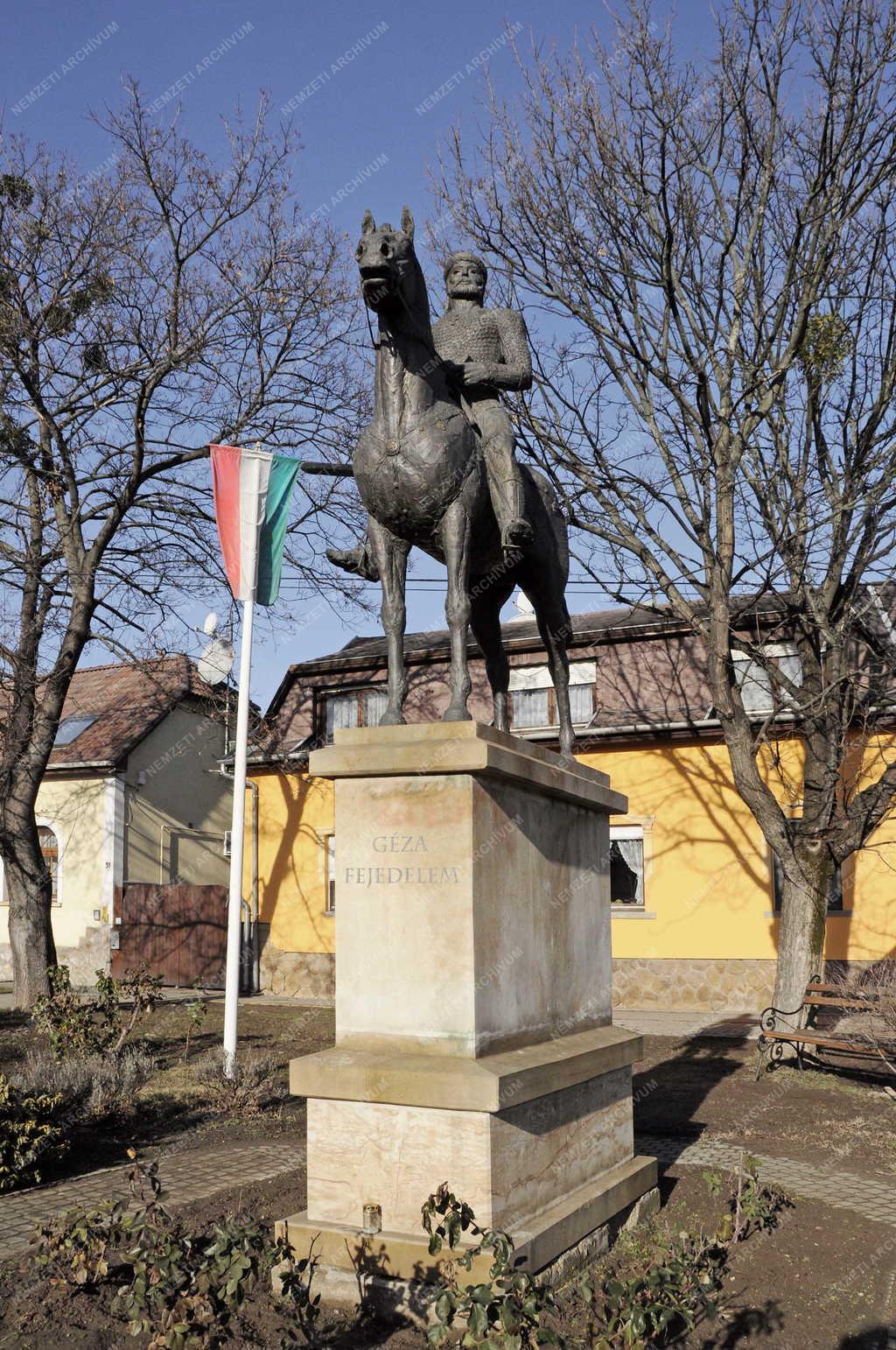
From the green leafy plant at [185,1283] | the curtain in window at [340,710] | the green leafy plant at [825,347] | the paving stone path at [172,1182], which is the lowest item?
the paving stone path at [172,1182]

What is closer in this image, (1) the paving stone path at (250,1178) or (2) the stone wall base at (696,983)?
(1) the paving stone path at (250,1178)

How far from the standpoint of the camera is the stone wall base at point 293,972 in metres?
21.8

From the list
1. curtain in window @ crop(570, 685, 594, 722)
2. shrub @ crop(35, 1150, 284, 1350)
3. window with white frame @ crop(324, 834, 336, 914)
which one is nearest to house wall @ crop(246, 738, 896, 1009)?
curtain in window @ crop(570, 685, 594, 722)

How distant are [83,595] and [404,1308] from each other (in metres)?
13.4

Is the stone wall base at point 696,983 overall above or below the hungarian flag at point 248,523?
below

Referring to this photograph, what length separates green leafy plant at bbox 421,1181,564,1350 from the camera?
155 inches

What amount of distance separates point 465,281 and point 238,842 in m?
7.52

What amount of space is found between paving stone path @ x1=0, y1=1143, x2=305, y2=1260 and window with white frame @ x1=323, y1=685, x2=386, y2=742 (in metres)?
14.5

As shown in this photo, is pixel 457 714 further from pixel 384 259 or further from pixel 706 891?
pixel 706 891

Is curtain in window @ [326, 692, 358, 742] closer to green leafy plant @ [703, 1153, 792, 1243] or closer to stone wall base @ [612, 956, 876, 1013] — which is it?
stone wall base @ [612, 956, 876, 1013]

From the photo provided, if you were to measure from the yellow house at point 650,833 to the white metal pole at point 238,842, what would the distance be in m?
6.54

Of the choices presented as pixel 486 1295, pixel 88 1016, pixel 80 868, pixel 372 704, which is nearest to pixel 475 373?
pixel 486 1295

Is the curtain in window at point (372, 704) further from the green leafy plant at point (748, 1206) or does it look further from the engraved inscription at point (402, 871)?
the engraved inscription at point (402, 871)

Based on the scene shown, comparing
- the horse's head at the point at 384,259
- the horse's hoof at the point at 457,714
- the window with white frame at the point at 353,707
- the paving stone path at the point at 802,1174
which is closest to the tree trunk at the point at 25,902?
the window with white frame at the point at 353,707
